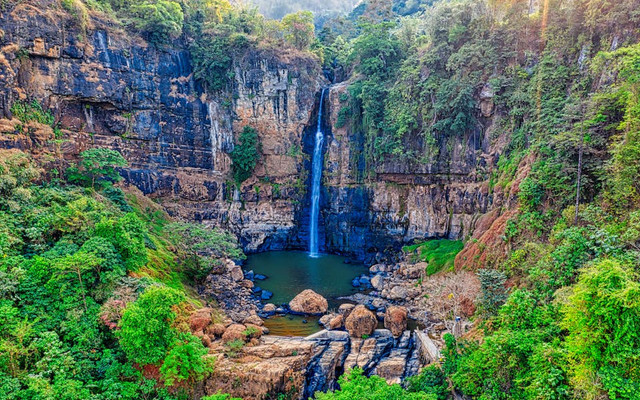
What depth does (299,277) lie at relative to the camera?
2988 cm

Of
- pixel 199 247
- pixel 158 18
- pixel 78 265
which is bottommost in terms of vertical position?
pixel 199 247

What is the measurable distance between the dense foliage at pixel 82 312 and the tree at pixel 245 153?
64.9 feet

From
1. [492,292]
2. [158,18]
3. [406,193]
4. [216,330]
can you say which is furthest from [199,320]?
[158,18]

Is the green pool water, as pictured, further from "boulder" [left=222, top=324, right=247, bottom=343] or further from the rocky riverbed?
"boulder" [left=222, top=324, right=247, bottom=343]

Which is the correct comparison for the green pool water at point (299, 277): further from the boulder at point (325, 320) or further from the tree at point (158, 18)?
the tree at point (158, 18)

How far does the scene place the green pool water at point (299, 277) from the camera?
2147cm

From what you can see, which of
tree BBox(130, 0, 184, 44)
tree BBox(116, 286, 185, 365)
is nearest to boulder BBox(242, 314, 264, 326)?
tree BBox(116, 286, 185, 365)

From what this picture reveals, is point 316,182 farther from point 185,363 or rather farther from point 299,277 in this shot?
point 185,363

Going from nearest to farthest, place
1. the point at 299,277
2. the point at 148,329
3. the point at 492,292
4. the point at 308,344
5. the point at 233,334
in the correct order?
1. the point at 148,329
2. the point at 492,292
3. the point at 233,334
4. the point at 308,344
5. the point at 299,277

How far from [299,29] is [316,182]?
17149 mm

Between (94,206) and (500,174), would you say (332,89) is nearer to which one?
(500,174)

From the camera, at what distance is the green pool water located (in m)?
21.5

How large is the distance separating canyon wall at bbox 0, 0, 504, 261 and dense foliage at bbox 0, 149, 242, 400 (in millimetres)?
9160

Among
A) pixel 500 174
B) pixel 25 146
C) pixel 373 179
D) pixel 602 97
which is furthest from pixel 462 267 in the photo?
pixel 25 146
